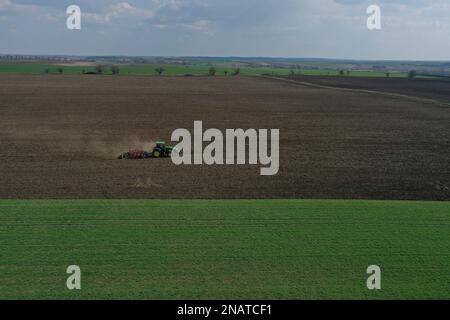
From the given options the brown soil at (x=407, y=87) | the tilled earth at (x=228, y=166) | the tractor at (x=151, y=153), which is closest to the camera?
the tilled earth at (x=228, y=166)

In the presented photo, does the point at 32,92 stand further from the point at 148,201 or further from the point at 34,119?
the point at 148,201

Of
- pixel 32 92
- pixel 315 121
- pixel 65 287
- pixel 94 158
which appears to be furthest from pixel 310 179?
pixel 32 92

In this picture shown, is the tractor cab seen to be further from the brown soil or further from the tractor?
the brown soil

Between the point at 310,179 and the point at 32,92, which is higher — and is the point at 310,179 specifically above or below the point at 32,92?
below

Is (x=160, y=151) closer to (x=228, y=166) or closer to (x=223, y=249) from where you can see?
(x=228, y=166)

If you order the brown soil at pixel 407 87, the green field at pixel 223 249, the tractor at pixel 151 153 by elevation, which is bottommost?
the green field at pixel 223 249

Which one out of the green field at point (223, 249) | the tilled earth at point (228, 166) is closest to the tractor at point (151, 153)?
the tilled earth at point (228, 166)

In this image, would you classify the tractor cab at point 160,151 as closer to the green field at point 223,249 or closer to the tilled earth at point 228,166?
the tilled earth at point 228,166

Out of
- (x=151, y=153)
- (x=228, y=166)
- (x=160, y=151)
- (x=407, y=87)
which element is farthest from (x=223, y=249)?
(x=407, y=87)
